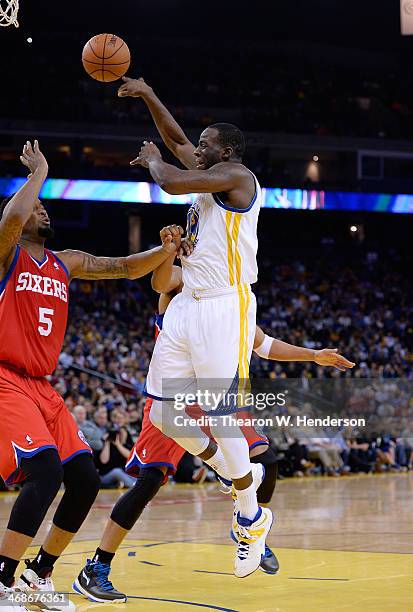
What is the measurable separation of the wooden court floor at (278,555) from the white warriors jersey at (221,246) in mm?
2046

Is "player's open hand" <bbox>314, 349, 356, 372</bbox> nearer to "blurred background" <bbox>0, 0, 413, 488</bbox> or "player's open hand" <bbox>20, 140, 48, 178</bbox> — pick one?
"player's open hand" <bbox>20, 140, 48, 178</bbox>

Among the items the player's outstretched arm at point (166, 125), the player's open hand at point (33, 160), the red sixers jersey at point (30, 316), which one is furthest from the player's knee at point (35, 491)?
the player's outstretched arm at point (166, 125)

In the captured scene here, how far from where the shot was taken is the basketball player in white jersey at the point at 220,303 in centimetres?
586

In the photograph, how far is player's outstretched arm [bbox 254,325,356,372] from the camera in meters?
6.66

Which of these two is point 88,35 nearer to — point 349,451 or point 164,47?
point 164,47

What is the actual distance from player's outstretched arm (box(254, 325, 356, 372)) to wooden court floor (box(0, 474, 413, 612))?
1551 mm

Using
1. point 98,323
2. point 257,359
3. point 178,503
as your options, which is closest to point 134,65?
point 98,323

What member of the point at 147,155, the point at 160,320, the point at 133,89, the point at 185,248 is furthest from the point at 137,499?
the point at 133,89

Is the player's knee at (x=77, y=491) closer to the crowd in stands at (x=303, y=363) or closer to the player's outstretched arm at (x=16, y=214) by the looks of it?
the player's outstretched arm at (x=16, y=214)

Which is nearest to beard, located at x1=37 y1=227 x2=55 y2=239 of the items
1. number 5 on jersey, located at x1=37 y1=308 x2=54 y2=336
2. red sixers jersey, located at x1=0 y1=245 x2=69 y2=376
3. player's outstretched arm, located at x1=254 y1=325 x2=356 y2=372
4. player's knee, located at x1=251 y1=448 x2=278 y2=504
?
red sixers jersey, located at x1=0 y1=245 x2=69 y2=376

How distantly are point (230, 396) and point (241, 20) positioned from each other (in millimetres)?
31116

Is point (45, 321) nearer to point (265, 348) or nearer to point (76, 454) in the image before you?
point (76, 454)

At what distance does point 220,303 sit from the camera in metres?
5.93

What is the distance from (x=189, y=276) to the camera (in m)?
6.03
